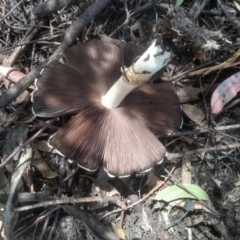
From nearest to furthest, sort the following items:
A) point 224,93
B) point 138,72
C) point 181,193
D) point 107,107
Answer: point 138,72, point 107,107, point 181,193, point 224,93

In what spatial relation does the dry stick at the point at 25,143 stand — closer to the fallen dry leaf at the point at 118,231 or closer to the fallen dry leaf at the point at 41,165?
the fallen dry leaf at the point at 41,165

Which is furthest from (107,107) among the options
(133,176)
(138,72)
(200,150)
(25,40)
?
(25,40)

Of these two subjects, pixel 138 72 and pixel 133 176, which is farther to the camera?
pixel 133 176

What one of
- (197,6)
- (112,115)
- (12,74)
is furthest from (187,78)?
(12,74)

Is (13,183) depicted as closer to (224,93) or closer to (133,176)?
(133,176)

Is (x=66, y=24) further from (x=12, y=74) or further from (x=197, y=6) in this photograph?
(x=197, y=6)

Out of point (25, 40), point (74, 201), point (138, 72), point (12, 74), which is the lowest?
point (74, 201)

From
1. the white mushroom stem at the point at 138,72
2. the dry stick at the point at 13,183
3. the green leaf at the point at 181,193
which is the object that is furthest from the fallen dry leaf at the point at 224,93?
the dry stick at the point at 13,183
